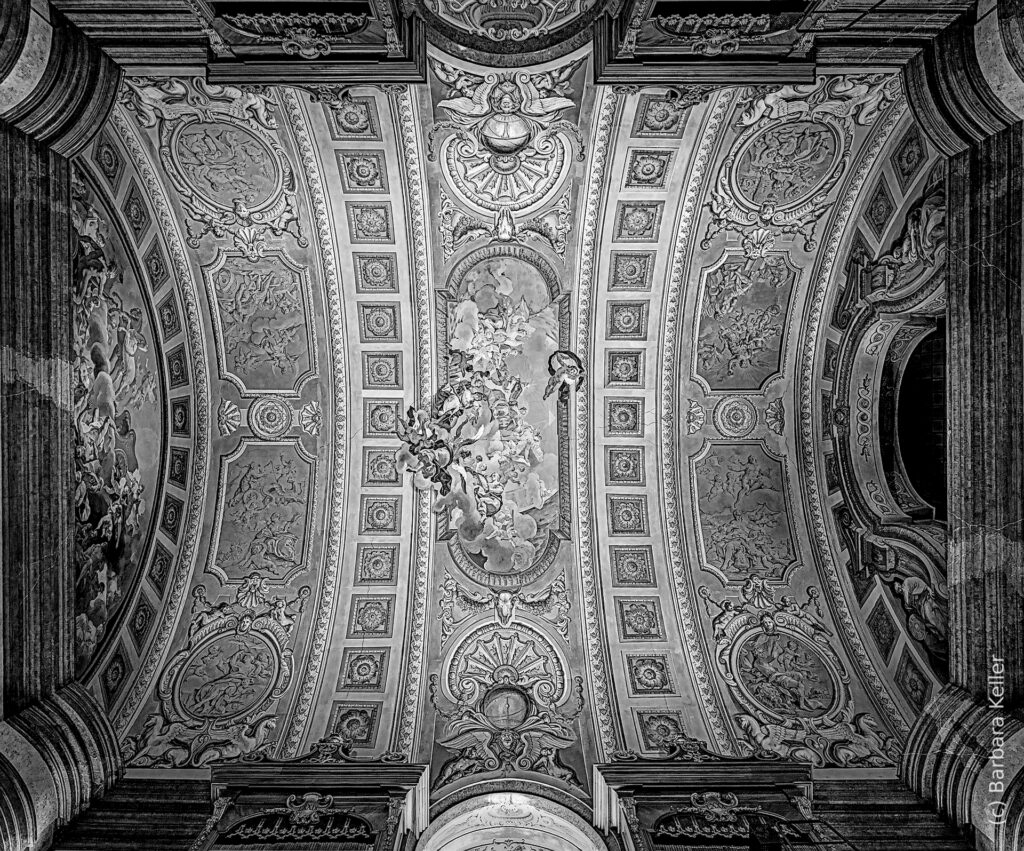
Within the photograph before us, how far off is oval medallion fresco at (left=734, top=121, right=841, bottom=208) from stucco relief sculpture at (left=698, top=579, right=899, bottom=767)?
6707mm

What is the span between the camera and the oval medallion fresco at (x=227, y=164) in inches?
411

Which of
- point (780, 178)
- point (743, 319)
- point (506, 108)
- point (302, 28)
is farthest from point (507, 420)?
point (302, 28)

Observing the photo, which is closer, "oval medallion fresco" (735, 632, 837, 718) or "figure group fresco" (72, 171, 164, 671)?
"figure group fresco" (72, 171, 164, 671)

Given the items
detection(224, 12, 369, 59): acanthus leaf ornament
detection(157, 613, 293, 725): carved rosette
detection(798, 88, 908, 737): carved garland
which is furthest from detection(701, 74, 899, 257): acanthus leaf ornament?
detection(157, 613, 293, 725): carved rosette

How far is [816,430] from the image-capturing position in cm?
1228

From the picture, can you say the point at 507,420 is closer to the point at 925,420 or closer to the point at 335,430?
the point at 335,430

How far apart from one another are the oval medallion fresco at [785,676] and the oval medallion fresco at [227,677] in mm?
8051

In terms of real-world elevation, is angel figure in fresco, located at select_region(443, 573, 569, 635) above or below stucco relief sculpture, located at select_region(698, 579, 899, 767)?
above

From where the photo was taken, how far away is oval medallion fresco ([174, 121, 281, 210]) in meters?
10.4

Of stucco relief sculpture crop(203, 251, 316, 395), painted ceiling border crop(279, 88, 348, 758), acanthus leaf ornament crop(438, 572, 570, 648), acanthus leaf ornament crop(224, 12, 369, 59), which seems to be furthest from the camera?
acanthus leaf ornament crop(438, 572, 570, 648)

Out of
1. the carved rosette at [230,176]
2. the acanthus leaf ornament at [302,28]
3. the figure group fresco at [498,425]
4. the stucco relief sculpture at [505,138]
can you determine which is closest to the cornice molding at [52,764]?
the figure group fresco at [498,425]

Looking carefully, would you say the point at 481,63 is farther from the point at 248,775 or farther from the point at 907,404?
the point at 248,775

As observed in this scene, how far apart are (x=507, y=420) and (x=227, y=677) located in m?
6.53

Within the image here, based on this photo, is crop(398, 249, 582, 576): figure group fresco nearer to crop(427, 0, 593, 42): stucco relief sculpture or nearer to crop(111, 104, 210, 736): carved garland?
crop(111, 104, 210, 736): carved garland
